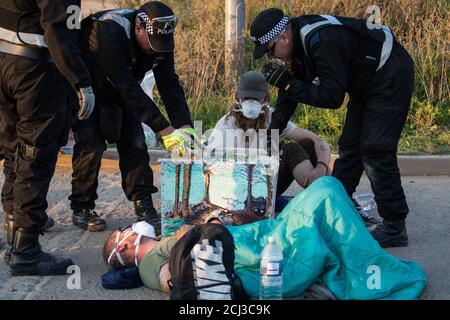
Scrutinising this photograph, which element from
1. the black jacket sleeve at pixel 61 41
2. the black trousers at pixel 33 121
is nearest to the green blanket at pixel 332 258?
the black trousers at pixel 33 121

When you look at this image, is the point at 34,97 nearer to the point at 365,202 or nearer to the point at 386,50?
the point at 386,50

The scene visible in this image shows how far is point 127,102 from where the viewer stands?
181 inches

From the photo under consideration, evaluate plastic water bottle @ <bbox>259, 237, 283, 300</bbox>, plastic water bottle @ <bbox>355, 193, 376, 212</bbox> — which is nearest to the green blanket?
plastic water bottle @ <bbox>259, 237, 283, 300</bbox>

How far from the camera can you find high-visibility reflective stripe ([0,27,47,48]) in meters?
3.88

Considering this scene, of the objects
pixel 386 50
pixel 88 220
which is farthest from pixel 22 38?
pixel 386 50

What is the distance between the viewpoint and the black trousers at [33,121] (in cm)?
391

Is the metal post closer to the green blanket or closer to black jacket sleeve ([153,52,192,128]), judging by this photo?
black jacket sleeve ([153,52,192,128])

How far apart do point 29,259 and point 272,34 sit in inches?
76.8

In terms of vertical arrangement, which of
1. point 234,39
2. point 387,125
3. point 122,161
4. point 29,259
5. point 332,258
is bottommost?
point 29,259

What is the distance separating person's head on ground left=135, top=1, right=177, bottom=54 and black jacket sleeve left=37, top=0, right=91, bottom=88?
2.49 feet
